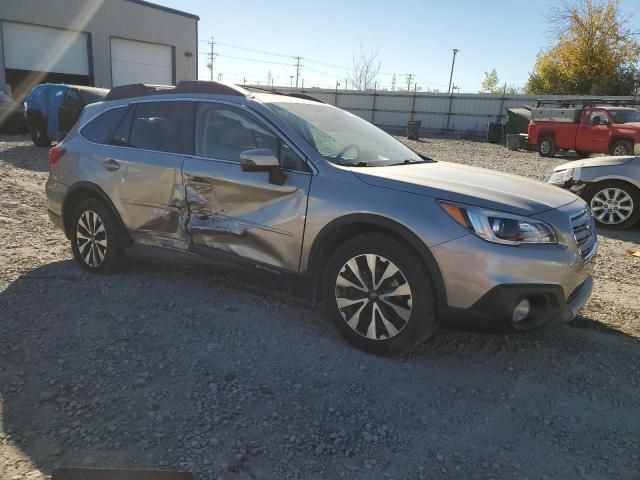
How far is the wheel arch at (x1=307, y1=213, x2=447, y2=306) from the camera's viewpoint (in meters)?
3.09

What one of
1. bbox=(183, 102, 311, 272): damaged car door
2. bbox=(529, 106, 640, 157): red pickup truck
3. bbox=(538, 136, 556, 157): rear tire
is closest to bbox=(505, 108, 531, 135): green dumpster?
bbox=(529, 106, 640, 157): red pickup truck

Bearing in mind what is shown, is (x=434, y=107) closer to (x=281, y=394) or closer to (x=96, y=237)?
(x=96, y=237)

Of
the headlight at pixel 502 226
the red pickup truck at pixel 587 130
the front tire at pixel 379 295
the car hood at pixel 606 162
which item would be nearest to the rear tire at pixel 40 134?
the car hood at pixel 606 162

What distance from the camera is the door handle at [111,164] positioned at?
4477 millimetres

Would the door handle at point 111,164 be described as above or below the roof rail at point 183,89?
below

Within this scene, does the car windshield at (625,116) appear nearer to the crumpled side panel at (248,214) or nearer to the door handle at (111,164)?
the crumpled side panel at (248,214)

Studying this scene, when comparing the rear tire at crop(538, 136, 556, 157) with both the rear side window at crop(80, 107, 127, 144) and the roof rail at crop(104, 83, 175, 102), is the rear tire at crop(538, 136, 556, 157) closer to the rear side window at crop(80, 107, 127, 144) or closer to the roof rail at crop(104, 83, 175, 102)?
the roof rail at crop(104, 83, 175, 102)

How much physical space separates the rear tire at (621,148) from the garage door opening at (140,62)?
2179 cm

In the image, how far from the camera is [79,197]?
4.83m

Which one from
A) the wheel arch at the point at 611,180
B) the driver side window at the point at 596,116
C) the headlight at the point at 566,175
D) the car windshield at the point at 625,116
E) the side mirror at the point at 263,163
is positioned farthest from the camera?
the driver side window at the point at 596,116

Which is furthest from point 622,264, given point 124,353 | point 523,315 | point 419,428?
point 124,353

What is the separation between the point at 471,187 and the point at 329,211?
0.90 m

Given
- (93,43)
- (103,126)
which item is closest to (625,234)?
(103,126)

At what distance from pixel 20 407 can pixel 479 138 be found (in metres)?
29.8
